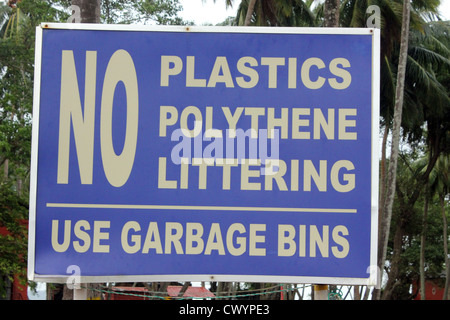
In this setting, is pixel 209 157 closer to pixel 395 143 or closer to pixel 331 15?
pixel 331 15

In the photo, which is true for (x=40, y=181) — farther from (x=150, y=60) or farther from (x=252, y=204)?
(x=252, y=204)

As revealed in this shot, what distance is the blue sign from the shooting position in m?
3.69

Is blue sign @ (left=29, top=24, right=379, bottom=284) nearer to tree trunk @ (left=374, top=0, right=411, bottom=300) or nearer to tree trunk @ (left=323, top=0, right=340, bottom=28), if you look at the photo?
tree trunk @ (left=323, top=0, right=340, bottom=28)

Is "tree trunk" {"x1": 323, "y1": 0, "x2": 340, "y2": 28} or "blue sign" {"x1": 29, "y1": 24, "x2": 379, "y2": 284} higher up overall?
"tree trunk" {"x1": 323, "y1": 0, "x2": 340, "y2": 28}

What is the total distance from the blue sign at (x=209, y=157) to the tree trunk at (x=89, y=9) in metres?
1.55

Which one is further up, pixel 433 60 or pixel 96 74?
pixel 433 60

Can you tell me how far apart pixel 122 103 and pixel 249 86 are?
72 cm

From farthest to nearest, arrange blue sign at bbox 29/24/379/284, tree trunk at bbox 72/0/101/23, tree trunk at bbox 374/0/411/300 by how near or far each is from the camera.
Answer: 1. tree trunk at bbox 374/0/411/300
2. tree trunk at bbox 72/0/101/23
3. blue sign at bbox 29/24/379/284

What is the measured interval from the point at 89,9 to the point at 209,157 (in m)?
2.15

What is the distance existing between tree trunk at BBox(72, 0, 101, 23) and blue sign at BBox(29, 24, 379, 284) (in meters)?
1.55

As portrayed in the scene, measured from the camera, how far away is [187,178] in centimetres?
373

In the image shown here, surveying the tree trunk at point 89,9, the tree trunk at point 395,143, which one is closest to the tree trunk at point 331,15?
the tree trunk at point 395,143

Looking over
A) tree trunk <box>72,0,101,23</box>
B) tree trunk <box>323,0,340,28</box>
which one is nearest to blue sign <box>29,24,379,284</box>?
tree trunk <box>72,0,101,23</box>
